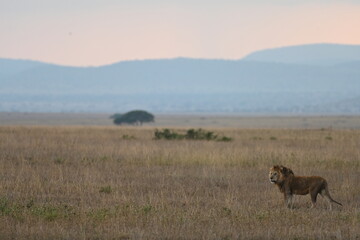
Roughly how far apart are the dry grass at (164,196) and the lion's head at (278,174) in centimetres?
53

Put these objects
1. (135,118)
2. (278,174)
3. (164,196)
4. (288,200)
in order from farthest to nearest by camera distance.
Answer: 1. (135,118)
2. (164,196)
3. (288,200)
4. (278,174)

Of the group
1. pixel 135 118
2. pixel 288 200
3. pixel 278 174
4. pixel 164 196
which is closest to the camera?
pixel 278 174

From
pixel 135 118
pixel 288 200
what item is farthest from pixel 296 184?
pixel 135 118

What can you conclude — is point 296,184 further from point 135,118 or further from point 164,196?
point 135,118

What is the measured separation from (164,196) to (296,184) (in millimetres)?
2733

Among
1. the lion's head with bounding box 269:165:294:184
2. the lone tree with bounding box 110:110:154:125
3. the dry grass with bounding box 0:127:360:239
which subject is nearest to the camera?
the dry grass with bounding box 0:127:360:239

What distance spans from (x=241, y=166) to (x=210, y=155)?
208 centimetres

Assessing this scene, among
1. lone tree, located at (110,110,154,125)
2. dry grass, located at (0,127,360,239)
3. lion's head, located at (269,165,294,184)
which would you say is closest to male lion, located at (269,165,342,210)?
Answer: lion's head, located at (269,165,294,184)

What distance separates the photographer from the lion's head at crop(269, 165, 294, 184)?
1369cm

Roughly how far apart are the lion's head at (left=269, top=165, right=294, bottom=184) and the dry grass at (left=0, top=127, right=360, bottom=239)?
53cm

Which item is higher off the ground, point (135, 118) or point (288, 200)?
point (135, 118)

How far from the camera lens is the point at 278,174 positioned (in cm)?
1377

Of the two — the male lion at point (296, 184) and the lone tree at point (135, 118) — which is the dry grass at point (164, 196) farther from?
the lone tree at point (135, 118)

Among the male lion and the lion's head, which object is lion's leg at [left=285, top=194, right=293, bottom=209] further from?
the lion's head
